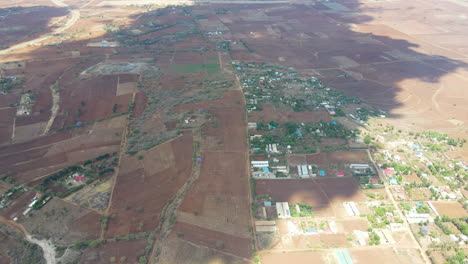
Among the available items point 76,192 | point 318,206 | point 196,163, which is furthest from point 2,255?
point 318,206

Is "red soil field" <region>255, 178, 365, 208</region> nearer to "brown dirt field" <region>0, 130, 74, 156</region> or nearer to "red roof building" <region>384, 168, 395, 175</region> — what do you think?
"red roof building" <region>384, 168, 395, 175</region>

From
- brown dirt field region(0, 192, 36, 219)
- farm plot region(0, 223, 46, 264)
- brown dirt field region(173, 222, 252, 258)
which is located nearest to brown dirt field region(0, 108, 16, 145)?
brown dirt field region(0, 192, 36, 219)

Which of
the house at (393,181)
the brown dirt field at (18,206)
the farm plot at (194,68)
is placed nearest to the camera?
the brown dirt field at (18,206)

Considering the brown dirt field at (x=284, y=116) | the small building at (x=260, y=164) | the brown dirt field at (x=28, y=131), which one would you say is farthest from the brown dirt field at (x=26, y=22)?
the small building at (x=260, y=164)

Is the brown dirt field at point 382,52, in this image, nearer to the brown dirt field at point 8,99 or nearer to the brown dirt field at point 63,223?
the brown dirt field at point 63,223

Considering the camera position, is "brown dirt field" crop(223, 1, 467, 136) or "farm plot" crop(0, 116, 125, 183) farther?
"brown dirt field" crop(223, 1, 467, 136)

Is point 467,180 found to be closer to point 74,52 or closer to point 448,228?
point 448,228
